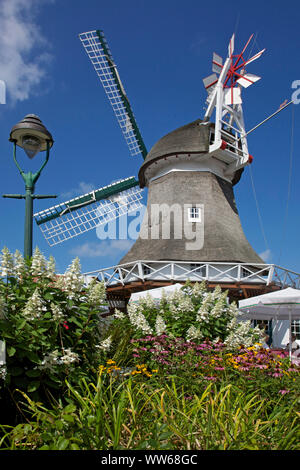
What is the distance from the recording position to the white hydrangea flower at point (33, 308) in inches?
142

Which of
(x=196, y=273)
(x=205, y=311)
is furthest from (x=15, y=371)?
(x=196, y=273)

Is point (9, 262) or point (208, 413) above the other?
point (9, 262)

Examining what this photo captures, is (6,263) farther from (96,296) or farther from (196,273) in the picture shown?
(196,273)

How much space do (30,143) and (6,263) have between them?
453cm

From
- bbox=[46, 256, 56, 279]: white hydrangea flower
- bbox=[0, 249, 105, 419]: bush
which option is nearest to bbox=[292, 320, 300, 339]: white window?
bbox=[0, 249, 105, 419]: bush

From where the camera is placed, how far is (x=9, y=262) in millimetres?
4141

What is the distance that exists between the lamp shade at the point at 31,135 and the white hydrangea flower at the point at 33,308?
497 cm

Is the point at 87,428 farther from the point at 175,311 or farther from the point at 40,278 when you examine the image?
the point at 175,311

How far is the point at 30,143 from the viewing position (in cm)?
798

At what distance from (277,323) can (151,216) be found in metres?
7.87

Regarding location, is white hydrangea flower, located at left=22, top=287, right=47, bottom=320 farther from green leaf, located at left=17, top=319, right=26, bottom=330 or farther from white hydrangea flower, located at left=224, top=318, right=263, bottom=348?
white hydrangea flower, located at left=224, top=318, right=263, bottom=348

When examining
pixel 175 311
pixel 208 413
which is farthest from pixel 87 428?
pixel 175 311

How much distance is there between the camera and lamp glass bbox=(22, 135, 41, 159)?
7.95m
